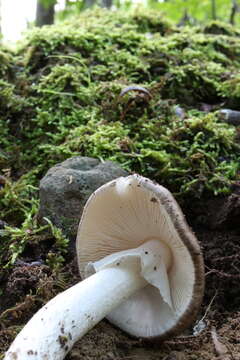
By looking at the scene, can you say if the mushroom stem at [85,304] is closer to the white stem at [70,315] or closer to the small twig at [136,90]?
the white stem at [70,315]

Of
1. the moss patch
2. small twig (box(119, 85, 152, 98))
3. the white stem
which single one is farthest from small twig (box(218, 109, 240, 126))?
the white stem

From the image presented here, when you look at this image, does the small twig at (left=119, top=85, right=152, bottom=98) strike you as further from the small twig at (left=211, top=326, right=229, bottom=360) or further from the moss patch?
the small twig at (left=211, top=326, right=229, bottom=360)

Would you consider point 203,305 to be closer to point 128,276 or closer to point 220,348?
point 220,348

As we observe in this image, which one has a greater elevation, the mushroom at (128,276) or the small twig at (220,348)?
the mushroom at (128,276)

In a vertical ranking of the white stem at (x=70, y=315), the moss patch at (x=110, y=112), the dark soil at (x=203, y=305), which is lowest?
the dark soil at (x=203, y=305)

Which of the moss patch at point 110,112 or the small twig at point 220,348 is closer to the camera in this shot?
the small twig at point 220,348

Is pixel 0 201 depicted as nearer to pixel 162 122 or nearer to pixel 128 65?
pixel 162 122

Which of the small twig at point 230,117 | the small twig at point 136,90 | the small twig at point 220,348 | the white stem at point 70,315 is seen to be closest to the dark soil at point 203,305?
the small twig at point 220,348

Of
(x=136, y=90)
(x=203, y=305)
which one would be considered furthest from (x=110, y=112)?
(x=203, y=305)
